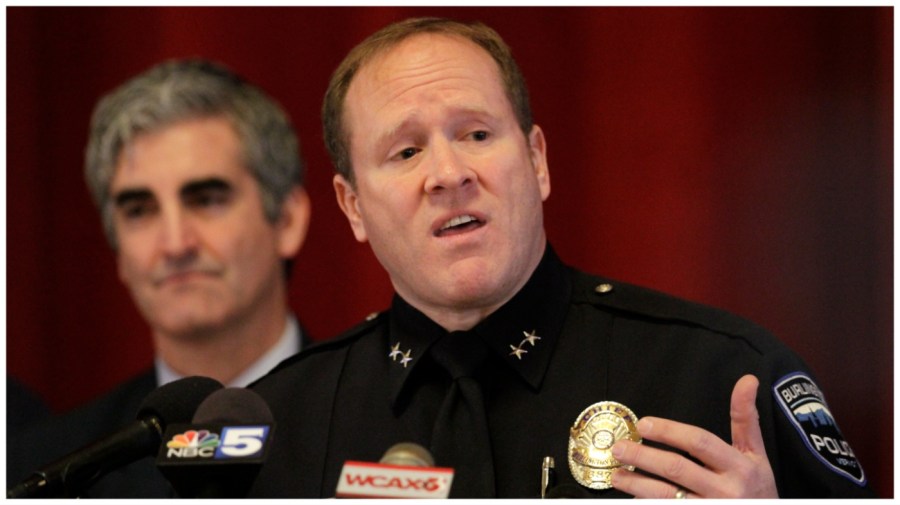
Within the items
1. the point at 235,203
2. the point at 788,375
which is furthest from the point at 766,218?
the point at 235,203

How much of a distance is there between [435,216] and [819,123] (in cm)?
114

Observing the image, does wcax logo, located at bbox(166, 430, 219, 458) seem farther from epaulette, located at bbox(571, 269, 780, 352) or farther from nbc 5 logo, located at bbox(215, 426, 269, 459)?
epaulette, located at bbox(571, 269, 780, 352)

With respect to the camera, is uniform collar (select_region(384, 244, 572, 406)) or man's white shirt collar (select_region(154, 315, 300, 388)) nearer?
uniform collar (select_region(384, 244, 572, 406))

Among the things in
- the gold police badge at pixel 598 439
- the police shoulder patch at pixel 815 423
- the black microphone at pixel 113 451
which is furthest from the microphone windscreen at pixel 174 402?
the police shoulder patch at pixel 815 423

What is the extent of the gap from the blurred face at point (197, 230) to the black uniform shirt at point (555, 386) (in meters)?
0.68

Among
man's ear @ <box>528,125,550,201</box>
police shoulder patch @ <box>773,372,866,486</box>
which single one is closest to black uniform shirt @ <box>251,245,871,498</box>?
police shoulder patch @ <box>773,372,866,486</box>

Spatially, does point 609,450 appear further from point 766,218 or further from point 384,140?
point 766,218

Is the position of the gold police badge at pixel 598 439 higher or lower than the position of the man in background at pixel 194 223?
lower

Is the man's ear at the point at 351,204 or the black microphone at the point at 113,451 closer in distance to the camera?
the black microphone at the point at 113,451

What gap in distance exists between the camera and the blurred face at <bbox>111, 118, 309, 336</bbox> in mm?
3031

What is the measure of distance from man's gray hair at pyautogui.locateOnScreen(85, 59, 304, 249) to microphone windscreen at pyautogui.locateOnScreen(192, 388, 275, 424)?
1.44 m

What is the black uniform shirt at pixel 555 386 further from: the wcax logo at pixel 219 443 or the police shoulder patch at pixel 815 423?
the wcax logo at pixel 219 443

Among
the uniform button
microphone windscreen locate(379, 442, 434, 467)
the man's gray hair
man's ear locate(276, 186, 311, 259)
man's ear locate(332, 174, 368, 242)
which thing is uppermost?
the man's gray hair

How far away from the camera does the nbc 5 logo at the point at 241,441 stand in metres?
1.57
